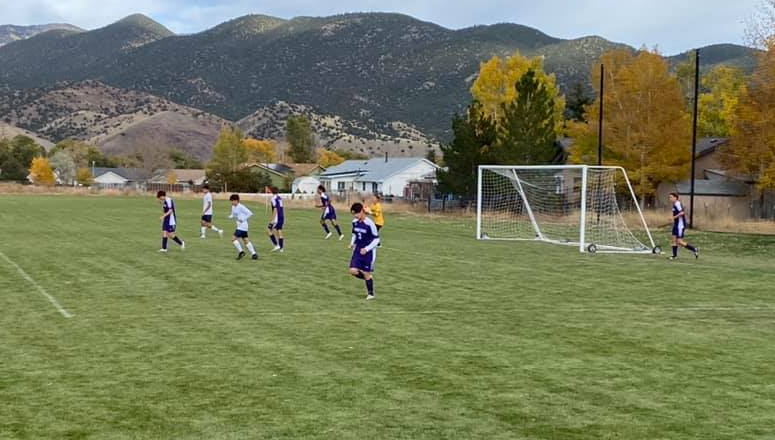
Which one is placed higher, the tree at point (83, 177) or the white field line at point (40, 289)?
the tree at point (83, 177)

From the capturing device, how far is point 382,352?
32.6 ft

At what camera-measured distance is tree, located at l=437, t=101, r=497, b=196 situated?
47.6 meters

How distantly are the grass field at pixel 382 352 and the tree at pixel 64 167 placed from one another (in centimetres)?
12011

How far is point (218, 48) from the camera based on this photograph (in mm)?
180750

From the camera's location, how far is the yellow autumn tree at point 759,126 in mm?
40219

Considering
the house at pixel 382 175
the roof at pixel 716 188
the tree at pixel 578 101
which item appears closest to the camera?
the roof at pixel 716 188

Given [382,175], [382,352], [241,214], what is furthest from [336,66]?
[382,352]

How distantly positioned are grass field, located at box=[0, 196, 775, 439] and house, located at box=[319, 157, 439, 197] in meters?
66.7

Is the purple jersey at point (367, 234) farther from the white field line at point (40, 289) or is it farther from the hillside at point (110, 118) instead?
the hillside at point (110, 118)

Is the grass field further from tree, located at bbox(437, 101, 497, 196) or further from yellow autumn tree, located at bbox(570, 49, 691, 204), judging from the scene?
yellow autumn tree, located at bbox(570, 49, 691, 204)

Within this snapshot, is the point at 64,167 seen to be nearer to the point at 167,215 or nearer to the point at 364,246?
the point at 167,215

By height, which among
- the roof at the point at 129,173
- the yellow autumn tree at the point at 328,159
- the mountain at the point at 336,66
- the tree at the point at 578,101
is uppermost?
the mountain at the point at 336,66

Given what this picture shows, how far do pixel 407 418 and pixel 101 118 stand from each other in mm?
178938

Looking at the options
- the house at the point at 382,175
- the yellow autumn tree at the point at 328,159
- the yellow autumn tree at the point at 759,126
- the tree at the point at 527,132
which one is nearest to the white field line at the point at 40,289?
the tree at the point at 527,132
